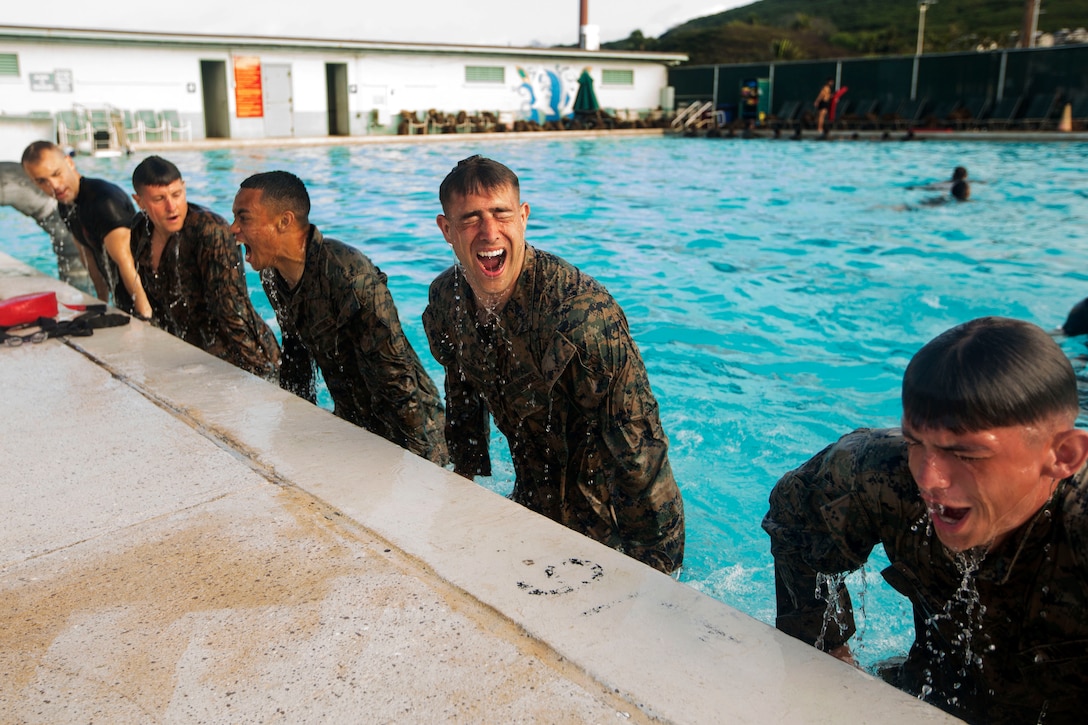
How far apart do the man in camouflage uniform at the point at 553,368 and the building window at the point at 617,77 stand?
119 ft

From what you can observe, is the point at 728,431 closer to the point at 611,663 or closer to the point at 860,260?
the point at 611,663

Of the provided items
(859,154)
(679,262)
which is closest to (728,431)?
(679,262)

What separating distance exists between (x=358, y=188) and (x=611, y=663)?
17423mm

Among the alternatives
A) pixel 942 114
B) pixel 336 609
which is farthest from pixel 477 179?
→ pixel 942 114

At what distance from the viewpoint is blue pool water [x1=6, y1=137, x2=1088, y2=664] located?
5.93 meters

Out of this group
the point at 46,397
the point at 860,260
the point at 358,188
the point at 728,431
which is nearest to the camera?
the point at 46,397

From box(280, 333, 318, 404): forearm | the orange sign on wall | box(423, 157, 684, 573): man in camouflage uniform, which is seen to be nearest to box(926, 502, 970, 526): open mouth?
box(423, 157, 684, 573): man in camouflage uniform

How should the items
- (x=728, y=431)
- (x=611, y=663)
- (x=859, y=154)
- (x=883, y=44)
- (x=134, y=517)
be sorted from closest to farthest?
(x=611, y=663)
(x=134, y=517)
(x=728, y=431)
(x=859, y=154)
(x=883, y=44)

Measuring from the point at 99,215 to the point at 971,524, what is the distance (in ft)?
20.6

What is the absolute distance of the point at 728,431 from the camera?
6340 mm

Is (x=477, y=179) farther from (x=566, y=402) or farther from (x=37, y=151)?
(x=37, y=151)

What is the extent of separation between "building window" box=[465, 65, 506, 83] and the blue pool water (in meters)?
12.1

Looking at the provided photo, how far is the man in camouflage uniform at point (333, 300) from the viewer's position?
13.0ft

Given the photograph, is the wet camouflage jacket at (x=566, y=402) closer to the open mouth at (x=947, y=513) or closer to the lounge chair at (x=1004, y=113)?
the open mouth at (x=947, y=513)
